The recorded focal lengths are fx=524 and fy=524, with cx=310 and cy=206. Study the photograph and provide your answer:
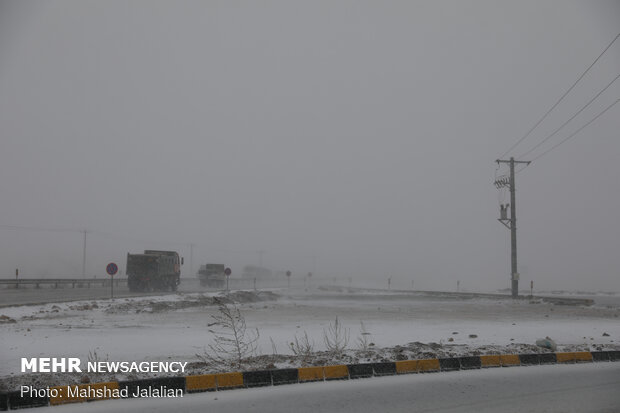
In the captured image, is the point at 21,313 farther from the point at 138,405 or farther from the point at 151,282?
the point at 151,282

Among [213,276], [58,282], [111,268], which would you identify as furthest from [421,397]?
[213,276]

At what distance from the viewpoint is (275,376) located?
8070mm

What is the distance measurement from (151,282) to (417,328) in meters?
32.5

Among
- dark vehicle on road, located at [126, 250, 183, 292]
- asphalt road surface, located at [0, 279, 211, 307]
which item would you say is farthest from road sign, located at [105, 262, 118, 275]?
dark vehicle on road, located at [126, 250, 183, 292]

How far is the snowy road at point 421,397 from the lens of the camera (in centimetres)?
664

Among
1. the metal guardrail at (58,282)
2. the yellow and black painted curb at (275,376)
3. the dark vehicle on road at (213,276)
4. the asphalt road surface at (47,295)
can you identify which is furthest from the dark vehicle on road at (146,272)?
the yellow and black painted curb at (275,376)

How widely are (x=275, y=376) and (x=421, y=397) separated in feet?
7.30

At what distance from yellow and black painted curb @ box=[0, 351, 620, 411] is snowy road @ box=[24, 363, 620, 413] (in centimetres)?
21

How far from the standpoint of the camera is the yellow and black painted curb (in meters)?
6.90

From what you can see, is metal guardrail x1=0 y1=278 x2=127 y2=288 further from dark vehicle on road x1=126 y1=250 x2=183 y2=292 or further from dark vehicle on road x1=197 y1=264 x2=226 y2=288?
dark vehicle on road x1=126 y1=250 x2=183 y2=292

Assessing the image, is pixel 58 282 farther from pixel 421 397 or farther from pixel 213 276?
pixel 421 397

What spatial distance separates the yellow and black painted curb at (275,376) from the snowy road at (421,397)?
0.69 ft

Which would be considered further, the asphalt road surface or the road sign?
the asphalt road surface

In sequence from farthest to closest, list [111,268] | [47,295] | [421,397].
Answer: [47,295]
[111,268]
[421,397]
